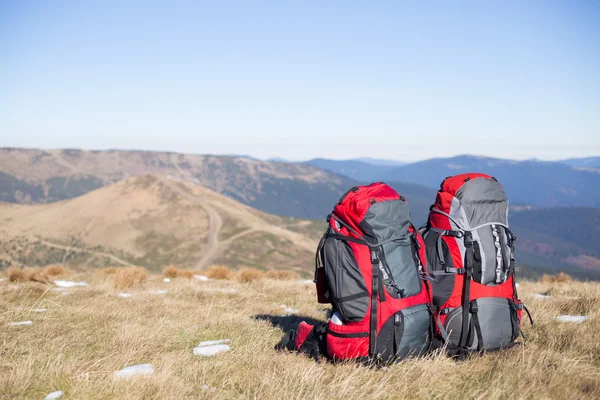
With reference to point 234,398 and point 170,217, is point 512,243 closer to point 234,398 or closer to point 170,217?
point 234,398

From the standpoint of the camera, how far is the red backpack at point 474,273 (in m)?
5.29

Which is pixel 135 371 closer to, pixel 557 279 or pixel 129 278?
pixel 129 278

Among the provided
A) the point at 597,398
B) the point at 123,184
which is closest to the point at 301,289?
the point at 597,398

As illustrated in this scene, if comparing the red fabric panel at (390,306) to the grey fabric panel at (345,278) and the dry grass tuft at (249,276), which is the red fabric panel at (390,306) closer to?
the grey fabric panel at (345,278)

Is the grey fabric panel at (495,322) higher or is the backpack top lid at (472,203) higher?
the backpack top lid at (472,203)

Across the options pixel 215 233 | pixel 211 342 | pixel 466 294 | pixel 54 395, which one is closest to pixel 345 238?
pixel 466 294

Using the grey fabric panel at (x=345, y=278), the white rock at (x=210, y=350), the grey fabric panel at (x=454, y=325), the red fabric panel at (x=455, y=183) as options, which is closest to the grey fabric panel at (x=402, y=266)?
the grey fabric panel at (x=345, y=278)

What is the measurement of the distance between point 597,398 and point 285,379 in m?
2.69

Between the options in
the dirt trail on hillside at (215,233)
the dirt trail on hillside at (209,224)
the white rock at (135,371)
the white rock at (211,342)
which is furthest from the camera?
the dirt trail on hillside at (215,233)

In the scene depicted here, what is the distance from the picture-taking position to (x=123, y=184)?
550ft

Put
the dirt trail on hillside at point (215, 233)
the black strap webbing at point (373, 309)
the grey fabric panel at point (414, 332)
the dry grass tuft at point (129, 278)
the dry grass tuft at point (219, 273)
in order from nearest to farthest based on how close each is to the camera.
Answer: the black strap webbing at point (373, 309) → the grey fabric panel at point (414, 332) → the dry grass tuft at point (129, 278) → the dry grass tuft at point (219, 273) → the dirt trail on hillside at point (215, 233)

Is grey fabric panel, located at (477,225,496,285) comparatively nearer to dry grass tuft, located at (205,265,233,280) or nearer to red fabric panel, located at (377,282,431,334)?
red fabric panel, located at (377,282,431,334)

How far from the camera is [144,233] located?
13875 cm

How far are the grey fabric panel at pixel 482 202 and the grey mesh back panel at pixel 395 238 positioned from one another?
2.72 feet
